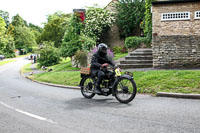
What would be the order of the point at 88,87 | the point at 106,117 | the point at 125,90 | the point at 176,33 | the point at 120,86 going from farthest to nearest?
the point at 176,33, the point at 88,87, the point at 120,86, the point at 125,90, the point at 106,117

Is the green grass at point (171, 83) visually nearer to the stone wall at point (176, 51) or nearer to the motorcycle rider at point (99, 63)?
the motorcycle rider at point (99, 63)

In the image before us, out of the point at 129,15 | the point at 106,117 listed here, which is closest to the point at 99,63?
the point at 106,117

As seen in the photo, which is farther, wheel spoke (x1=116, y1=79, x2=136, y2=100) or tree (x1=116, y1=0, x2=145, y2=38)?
tree (x1=116, y1=0, x2=145, y2=38)

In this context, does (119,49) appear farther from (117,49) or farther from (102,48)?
(102,48)

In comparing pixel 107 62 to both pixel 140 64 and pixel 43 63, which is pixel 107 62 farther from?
pixel 43 63

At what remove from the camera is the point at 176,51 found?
14078 millimetres

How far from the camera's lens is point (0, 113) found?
6.52 m

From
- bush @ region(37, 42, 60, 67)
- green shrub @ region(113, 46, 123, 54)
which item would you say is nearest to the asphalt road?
green shrub @ region(113, 46, 123, 54)

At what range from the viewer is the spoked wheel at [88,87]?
25.9 feet

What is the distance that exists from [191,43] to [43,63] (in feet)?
78.6

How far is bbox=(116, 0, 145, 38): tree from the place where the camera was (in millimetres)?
27438

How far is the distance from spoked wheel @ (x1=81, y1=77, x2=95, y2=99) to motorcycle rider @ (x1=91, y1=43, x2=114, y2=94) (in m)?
0.43

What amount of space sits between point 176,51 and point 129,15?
15.3 metres

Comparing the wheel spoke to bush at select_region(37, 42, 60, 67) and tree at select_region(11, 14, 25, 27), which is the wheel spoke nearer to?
bush at select_region(37, 42, 60, 67)
